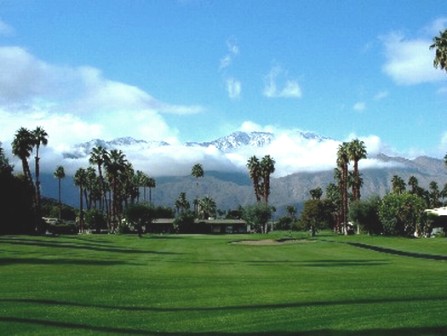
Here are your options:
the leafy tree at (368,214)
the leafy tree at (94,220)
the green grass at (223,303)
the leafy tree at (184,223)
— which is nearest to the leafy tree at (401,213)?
the leafy tree at (368,214)

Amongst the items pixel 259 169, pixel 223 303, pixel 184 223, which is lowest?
pixel 184 223

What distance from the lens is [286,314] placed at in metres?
18.9

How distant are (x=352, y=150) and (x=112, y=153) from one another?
6421 cm

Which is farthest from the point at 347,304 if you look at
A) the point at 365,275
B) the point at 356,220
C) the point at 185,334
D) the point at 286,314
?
the point at 356,220

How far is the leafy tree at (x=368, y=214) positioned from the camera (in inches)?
4454

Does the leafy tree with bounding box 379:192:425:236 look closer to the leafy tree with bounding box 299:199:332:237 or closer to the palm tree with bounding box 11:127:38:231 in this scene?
the leafy tree with bounding box 299:199:332:237

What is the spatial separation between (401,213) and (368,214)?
10.2 meters

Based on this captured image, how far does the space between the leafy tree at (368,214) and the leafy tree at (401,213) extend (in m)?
6.49

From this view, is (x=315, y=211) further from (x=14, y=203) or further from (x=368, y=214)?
Answer: (x=14, y=203)

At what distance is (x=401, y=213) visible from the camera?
104m

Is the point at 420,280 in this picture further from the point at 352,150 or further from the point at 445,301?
the point at 352,150

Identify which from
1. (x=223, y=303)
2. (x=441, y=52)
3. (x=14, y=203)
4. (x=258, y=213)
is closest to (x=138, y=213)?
(x=258, y=213)

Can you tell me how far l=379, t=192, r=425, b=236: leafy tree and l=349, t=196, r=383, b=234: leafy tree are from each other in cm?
649

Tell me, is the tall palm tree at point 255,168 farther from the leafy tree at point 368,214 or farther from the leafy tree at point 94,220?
the leafy tree at point 368,214
